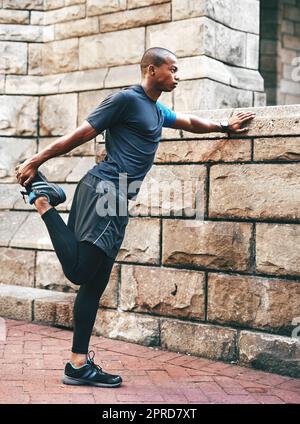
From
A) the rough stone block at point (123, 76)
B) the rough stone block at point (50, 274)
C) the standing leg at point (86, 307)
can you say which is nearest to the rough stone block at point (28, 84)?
the rough stone block at point (123, 76)

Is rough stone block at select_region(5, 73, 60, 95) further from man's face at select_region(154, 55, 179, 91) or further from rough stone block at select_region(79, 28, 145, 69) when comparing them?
man's face at select_region(154, 55, 179, 91)

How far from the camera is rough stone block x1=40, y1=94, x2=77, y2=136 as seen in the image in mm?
6438

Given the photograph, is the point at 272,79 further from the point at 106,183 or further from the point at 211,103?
the point at 106,183

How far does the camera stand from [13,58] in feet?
22.1

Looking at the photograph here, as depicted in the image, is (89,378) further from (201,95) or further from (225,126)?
(201,95)

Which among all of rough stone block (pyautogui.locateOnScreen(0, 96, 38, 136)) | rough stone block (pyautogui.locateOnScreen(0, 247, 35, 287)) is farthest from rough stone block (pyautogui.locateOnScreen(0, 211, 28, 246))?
rough stone block (pyautogui.locateOnScreen(0, 96, 38, 136))

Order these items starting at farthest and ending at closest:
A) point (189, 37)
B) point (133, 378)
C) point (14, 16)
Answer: point (14, 16)
point (189, 37)
point (133, 378)

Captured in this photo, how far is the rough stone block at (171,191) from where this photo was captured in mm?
4516

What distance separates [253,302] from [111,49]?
3.27 metres

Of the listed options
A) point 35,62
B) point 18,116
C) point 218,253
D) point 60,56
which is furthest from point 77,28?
point 218,253

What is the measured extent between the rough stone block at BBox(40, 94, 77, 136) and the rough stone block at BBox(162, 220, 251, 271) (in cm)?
233

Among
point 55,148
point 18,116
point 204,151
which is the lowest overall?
point 55,148

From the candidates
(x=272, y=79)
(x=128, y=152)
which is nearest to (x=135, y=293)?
(x=128, y=152)

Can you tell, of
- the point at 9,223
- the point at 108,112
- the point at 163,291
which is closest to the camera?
the point at 108,112
